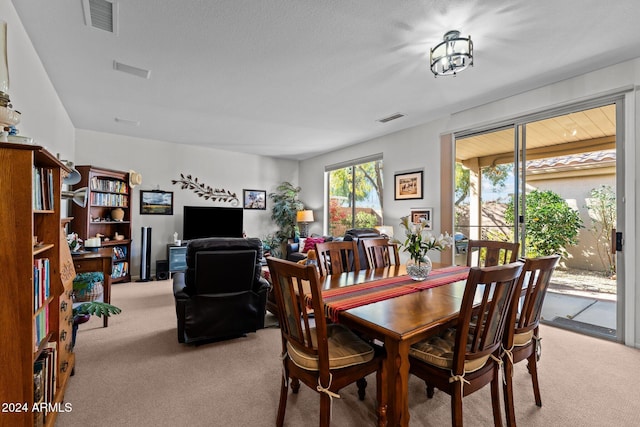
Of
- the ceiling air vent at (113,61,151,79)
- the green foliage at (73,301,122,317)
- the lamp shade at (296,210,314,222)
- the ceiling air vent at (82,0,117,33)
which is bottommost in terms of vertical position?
the green foliage at (73,301,122,317)

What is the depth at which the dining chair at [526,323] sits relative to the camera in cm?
157

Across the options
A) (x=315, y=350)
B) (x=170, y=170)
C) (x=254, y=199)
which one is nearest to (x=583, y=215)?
(x=315, y=350)

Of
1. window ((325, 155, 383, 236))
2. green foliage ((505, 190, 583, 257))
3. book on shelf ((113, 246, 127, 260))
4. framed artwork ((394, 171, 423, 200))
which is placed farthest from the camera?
window ((325, 155, 383, 236))

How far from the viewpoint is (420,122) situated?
462cm

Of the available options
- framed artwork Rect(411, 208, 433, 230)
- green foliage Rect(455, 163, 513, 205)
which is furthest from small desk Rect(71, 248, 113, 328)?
green foliage Rect(455, 163, 513, 205)

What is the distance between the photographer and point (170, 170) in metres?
5.90

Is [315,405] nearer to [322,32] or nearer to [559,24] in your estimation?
[322,32]

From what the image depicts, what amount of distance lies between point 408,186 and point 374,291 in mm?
3334

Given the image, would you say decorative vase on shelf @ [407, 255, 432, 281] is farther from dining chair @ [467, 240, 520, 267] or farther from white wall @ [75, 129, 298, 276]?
white wall @ [75, 129, 298, 276]

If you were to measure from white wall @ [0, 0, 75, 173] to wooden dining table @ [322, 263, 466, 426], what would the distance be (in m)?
2.72

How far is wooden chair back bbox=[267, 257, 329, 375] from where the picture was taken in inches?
52.4

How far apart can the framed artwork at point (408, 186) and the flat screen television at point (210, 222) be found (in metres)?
3.29

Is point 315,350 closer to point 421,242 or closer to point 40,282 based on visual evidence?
point 421,242

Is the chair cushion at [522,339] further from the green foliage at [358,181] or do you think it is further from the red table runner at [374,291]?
the green foliage at [358,181]
